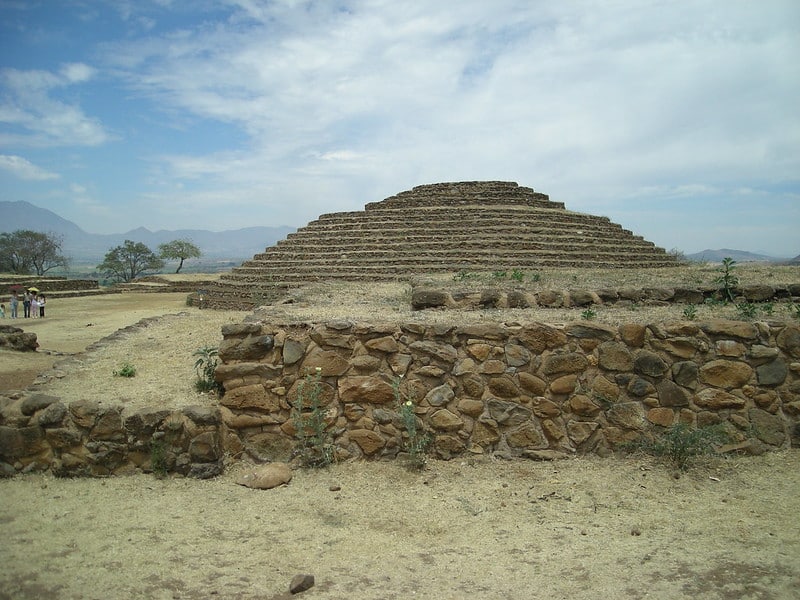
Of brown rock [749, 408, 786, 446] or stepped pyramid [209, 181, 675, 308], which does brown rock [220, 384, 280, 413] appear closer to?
brown rock [749, 408, 786, 446]

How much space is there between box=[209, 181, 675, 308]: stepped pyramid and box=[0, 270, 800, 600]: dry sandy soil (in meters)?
12.3

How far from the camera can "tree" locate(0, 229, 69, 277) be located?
54.8m

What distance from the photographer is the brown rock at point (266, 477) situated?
4.27 m

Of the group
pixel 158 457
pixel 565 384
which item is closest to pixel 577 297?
pixel 565 384

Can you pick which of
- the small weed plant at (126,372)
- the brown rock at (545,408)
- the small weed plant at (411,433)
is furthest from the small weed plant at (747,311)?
the small weed plant at (126,372)

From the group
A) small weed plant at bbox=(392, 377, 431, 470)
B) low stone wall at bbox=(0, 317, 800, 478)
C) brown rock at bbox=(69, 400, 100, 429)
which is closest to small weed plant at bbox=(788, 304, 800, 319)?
low stone wall at bbox=(0, 317, 800, 478)

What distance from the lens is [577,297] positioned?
238 inches

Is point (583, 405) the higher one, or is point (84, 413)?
point (583, 405)

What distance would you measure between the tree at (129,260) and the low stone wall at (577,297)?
62.4 meters

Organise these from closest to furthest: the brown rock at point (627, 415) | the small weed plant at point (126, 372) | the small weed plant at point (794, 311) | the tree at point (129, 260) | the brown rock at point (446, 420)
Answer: the brown rock at point (627, 415), the brown rock at point (446, 420), the small weed plant at point (794, 311), the small weed plant at point (126, 372), the tree at point (129, 260)

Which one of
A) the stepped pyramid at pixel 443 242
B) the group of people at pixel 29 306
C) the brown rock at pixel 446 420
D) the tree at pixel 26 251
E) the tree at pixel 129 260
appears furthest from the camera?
the tree at pixel 129 260

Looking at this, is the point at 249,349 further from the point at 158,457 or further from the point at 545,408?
the point at 545,408

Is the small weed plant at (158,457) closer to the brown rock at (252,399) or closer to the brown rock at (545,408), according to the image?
the brown rock at (252,399)

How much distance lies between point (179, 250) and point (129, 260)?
27.4 ft
